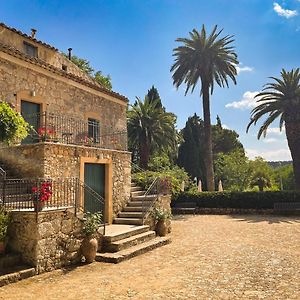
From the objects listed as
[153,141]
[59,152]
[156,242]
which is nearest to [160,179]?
[156,242]

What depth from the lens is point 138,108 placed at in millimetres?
25938

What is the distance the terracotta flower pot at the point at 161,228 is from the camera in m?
12.4

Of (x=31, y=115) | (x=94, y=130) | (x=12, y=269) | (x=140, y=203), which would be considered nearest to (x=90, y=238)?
(x=12, y=269)

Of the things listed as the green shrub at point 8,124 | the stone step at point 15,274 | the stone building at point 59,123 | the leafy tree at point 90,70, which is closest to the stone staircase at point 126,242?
the stone building at point 59,123

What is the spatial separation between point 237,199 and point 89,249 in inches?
588

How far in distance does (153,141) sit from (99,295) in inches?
797

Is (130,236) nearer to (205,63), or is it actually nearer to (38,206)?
(38,206)

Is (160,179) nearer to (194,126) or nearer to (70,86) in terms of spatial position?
(70,86)

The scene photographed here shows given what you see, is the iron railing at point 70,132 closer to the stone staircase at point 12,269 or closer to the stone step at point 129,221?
the stone step at point 129,221

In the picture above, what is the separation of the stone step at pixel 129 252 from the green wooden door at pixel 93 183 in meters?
2.47

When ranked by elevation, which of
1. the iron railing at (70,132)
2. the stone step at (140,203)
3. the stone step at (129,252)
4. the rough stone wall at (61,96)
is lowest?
the stone step at (129,252)

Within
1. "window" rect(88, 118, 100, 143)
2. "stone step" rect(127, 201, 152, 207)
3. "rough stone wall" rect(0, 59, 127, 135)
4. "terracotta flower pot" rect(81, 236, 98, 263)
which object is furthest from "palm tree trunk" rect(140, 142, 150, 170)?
"terracotta flower pot" rect(81, 236, 98, 263)

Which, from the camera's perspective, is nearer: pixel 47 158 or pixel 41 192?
pixel 41 192

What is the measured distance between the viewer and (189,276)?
7.28 metres
